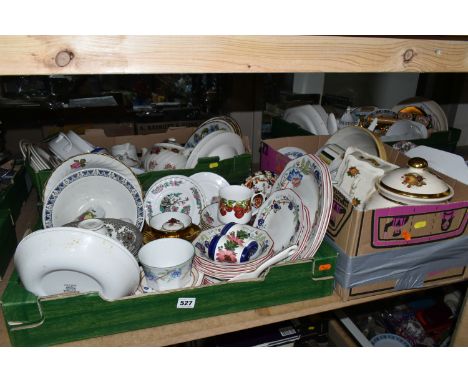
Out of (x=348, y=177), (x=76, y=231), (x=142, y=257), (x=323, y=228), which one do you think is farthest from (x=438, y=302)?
(x=76, y=231)

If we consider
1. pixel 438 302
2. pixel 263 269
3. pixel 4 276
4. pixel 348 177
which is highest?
pixel 348 177

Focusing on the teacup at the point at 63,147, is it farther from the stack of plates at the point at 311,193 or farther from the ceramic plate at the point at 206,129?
the stack of plates at the point at 311,193

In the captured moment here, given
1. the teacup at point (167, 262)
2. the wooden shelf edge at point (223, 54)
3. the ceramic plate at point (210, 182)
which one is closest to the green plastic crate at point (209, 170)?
the ceramic plate at point (210, 182)

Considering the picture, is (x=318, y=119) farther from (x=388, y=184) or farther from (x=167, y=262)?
(x=167, y=262)

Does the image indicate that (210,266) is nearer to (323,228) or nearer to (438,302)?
(323,228)

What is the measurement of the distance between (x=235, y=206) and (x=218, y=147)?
1.11 feet

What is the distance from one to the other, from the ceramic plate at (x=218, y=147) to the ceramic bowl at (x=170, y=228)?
27cm

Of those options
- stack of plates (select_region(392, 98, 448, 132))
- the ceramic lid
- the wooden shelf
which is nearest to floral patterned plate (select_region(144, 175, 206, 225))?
the wooden shelf

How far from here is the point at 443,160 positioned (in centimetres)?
110

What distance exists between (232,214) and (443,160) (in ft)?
2.08

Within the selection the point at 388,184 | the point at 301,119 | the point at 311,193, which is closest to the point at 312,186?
the point at 311,193

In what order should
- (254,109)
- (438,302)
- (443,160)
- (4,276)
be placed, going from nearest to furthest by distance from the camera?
(4,276) < (443,160) < (438,302) < (254,109)

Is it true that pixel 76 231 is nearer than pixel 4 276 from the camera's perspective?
Yes

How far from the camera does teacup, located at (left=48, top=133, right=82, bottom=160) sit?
119cm
